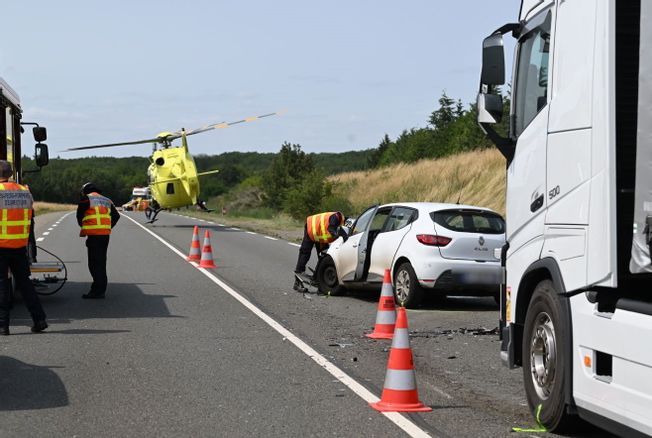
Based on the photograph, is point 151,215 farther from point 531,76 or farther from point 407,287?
point 531,76

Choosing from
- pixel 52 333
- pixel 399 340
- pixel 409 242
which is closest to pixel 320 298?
pixel 409 242

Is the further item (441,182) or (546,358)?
(441,182)

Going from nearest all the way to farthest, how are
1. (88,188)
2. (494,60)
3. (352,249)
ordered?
(494,60) < (352,249) < (88,188)

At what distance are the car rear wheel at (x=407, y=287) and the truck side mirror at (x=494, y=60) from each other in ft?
20.3

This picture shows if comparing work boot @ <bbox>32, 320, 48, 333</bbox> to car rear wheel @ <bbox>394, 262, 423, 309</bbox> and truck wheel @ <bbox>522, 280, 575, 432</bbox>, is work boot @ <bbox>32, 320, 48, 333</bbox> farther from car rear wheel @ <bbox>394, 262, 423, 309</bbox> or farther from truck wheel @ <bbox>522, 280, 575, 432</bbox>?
truck wheel @ <bbox>522, 280, 575, 432</bbox>

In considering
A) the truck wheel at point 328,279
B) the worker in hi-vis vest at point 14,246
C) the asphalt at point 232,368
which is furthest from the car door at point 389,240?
the worker in hi-vis vest at point 14,246

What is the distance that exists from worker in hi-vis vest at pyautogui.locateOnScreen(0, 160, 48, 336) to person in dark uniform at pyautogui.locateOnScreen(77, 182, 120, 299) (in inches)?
141

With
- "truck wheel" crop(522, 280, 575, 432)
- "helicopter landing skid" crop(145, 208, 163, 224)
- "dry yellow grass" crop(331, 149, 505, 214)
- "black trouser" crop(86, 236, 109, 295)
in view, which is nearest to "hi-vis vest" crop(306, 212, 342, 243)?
"black trouser" crop(86, 236, 109, 295)

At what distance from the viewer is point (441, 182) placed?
150 ft

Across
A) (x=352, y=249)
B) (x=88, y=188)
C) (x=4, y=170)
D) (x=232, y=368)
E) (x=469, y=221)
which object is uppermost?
(x=4, y=170)

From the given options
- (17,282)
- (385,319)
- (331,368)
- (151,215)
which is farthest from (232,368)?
(151,215)

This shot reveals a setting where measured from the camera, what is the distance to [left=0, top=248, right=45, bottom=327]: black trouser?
10.8 metres

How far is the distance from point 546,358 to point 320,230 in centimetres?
960

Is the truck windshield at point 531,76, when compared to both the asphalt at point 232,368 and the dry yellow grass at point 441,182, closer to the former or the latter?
the asphalt at point 232,368
